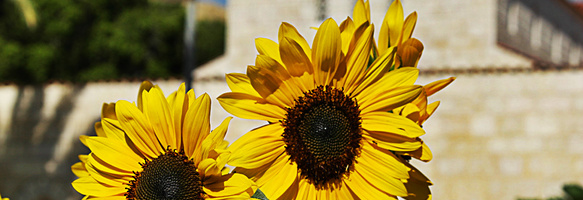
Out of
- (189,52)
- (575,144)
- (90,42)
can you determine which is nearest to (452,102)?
(575,144)

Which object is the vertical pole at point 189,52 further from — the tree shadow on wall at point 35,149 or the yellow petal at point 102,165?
the yellow petal at point 102,165

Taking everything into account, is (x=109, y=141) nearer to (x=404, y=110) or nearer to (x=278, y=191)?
(x=278, y=191)

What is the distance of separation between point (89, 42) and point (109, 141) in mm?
25017

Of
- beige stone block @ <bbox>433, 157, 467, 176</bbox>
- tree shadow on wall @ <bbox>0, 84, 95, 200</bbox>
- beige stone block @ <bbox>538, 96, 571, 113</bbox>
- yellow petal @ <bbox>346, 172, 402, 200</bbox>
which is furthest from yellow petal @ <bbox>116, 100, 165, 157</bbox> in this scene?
tree shadow on wall @ <bbox>0, 84, 95, 200</bbox>

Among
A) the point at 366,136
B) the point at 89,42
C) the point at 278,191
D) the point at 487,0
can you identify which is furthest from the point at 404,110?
the point at 89,42

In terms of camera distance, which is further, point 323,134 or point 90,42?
point 90,42

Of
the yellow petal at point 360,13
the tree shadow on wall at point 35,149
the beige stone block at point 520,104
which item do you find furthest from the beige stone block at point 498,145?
the yellow petal at point 360,13

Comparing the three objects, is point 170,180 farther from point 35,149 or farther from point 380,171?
point 35,149

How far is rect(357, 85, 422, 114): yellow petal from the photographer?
3.36 ft

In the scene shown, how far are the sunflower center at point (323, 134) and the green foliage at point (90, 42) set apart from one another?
23.2 m

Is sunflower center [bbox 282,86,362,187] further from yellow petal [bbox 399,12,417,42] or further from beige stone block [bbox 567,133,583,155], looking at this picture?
beige stone block [bbox 567,133,583,155]

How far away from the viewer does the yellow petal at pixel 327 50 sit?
3.48 feet

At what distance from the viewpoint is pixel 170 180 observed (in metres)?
1.09

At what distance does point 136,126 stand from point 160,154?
7cm
